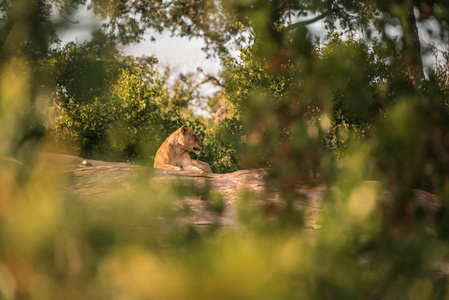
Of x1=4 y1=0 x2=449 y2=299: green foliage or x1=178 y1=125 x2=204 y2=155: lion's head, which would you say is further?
x1=178 y1=125 x2=204 y2=155: lion's head

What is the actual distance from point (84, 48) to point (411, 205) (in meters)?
1.59

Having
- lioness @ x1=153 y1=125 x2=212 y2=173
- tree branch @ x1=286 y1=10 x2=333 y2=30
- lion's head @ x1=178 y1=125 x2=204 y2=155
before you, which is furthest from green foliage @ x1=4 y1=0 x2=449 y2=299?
lion's head @ x1=178 y1=125 x2=204 y2=155

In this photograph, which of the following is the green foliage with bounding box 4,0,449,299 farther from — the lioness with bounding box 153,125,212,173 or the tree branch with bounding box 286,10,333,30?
the lioness with bounding box 153,125,212,173

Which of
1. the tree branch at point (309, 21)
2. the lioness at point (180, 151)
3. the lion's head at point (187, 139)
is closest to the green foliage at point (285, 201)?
the tree branch at point (309, 21)

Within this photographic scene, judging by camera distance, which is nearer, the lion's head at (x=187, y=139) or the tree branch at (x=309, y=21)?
the tree branch at (x=309, y=21)

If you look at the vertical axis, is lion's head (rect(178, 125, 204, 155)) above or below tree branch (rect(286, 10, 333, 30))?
below

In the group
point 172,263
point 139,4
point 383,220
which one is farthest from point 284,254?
point 139,4

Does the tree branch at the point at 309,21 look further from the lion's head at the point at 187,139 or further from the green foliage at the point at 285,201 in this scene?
the lion's head at the point at 187,139

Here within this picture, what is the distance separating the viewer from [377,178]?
1.44 meters

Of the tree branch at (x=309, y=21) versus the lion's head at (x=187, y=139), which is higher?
the tree branch at (x=309, y=21)

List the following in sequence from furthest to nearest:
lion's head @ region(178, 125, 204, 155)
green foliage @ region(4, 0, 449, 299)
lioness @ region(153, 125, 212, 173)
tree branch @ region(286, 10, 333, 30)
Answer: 1. lion's head @ region(178, 125, 204, 155)
2. lioness @ region(153, 125, 212, 173)
3. tree branch @ region(286, 10, 333, 30)
4. green foliage @ region(4, 0, 449, 299)

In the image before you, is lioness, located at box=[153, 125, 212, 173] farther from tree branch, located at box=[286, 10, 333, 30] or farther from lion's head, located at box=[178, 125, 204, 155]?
tree branch, located at box=[286, 10, 333, 30]

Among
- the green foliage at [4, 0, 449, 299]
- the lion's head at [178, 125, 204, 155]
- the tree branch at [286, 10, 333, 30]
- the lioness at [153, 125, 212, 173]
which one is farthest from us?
the lion's head at [178, 125, 204, 155]

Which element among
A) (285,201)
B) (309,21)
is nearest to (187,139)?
(309,21)
